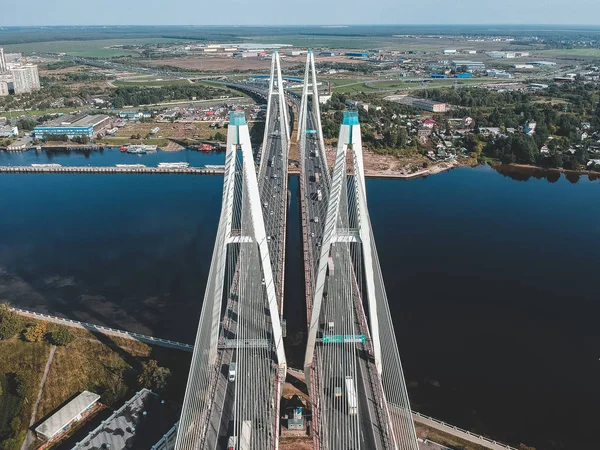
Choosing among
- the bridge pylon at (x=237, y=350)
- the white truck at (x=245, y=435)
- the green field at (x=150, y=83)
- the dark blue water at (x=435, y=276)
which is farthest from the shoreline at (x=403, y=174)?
the green field at (x=150, y=83)

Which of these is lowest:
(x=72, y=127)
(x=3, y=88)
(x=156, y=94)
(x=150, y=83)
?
(x=72, y=127)

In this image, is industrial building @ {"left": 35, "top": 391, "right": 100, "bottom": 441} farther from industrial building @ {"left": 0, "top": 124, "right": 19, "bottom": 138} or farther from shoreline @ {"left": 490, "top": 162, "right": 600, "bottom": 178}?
industrial building @ {"left": 0, "top": 124, "right": 19, "bottom": 138}

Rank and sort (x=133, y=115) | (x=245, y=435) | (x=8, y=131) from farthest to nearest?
1. (x=133, y=115)
2. (x=8, y=131)
3. (x=245, y=435)

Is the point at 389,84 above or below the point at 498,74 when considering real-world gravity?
below

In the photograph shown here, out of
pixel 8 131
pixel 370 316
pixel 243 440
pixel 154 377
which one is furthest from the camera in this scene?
pixel 8 131

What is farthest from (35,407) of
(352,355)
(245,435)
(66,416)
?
(352,355)

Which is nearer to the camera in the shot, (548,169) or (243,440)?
(243,440)

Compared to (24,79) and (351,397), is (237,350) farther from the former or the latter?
(24,79)
